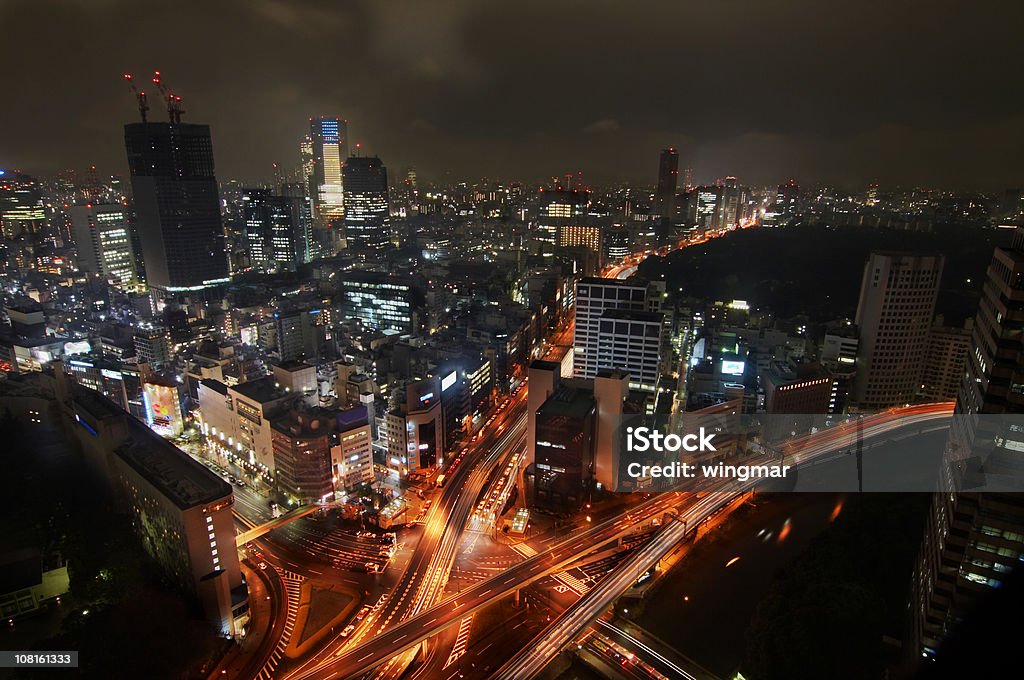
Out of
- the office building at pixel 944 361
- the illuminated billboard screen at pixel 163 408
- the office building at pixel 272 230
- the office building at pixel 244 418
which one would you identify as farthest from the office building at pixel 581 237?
the illuminated billboard screen at pixel 163 408

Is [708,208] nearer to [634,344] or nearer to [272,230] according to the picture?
[272,230]

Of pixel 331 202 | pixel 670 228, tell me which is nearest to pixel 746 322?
pixel 670 228

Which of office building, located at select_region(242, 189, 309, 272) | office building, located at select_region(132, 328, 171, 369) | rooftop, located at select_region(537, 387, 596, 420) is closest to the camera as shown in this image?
rooftop, located at select_region(537, 387, 596, 420)

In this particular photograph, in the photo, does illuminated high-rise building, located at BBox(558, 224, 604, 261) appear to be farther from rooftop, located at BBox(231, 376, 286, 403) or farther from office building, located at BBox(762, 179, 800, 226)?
rooftop, located at BBox(231, 376, 286, 403)

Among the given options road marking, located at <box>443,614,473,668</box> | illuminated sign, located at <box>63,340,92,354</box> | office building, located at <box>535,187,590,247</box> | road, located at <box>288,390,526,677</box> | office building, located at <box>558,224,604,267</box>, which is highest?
office building, located at <box>535,187,590,247</box>

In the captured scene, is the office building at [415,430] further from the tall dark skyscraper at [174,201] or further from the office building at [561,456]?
the tall dark skyscraper at [174,201]

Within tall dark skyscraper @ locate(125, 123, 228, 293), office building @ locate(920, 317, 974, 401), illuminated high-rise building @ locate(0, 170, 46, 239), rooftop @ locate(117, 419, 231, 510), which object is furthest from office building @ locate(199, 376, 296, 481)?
illuminated high-rise building @ locate(0, 170, 46, 239)

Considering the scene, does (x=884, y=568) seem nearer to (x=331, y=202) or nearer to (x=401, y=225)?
(x=401, y=225)
